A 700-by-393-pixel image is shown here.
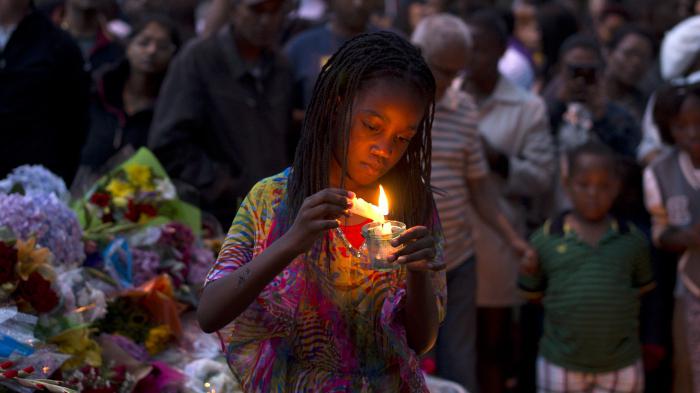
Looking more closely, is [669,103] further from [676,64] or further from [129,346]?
[129,346]

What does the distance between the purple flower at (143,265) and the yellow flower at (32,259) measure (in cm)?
67

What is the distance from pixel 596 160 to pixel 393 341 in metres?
3.10

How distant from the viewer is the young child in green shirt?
18.0ft

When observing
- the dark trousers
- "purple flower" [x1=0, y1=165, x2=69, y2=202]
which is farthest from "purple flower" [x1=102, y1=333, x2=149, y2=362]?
the dark trousers

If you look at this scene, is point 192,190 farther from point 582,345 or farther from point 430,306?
point 430,306

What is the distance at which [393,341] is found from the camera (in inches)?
109

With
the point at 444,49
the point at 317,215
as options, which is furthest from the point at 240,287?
the point at 444,49

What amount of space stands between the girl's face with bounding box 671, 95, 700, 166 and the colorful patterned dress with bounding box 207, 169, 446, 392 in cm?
326

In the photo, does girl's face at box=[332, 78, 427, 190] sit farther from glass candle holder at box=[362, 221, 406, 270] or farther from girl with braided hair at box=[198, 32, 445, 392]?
glass candle holder at box=[362, 221, 406, 270]

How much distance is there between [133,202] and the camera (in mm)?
4781

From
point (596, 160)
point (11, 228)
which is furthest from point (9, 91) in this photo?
point (596, 160)

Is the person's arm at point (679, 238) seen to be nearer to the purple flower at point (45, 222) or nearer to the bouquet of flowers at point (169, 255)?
the bouquet of flowers at point (169, 255)

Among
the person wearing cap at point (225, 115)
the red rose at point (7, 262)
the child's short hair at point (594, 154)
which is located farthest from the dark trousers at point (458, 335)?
the red rose at point (7, 262)

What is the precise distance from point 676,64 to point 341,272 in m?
4.58
